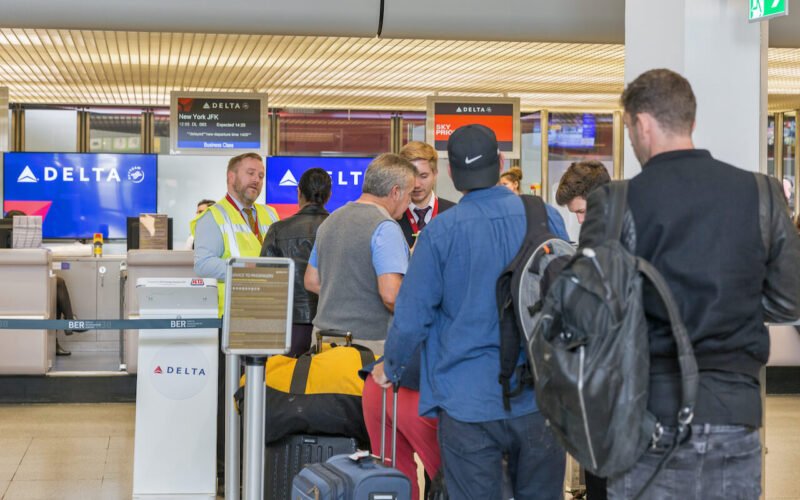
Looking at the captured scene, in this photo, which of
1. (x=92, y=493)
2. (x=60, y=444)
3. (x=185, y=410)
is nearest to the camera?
(x=185, y=410)

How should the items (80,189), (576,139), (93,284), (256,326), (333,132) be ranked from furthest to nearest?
1. (576,139)
2. (333,132)
3. (80,189)
4. (93,284)
5. (256,326)

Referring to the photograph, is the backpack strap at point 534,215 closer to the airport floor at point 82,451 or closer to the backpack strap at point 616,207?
the backpack strap at point 616,207

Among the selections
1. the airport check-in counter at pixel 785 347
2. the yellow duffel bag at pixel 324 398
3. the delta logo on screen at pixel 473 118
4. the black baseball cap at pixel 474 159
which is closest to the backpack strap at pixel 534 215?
the black baseball cap at pixel 474 159

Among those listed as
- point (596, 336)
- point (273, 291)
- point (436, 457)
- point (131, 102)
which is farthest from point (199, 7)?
point (131, 102)

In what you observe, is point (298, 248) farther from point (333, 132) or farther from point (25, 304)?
point (333, 132)

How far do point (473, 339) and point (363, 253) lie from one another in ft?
3.54

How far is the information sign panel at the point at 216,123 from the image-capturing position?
10594 millimetres

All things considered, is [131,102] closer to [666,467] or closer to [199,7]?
[199,7]

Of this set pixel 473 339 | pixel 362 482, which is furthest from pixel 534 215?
pixel 362 482

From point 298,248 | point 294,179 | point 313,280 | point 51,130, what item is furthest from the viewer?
point 51,130

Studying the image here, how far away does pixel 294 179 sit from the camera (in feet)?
39.0

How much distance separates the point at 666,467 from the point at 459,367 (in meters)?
0.68

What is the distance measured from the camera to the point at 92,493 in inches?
175

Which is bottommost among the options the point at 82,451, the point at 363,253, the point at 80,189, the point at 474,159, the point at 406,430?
the point at 82,451
